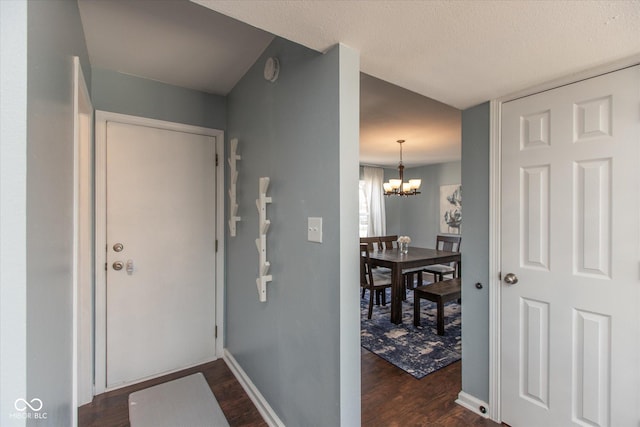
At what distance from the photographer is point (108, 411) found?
1.91 meters

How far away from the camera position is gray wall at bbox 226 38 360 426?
4.08 feet

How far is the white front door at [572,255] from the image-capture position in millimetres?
1317

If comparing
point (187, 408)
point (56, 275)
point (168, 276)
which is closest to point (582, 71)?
point (56, 275)

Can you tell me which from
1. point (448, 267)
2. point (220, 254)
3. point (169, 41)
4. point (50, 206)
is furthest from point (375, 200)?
point (50, 206)

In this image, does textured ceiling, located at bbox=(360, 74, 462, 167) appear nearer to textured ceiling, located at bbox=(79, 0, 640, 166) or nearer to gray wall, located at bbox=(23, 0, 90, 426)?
textured ceiling, located at bbox=(79, 0, 640, 166)

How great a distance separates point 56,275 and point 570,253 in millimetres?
2210

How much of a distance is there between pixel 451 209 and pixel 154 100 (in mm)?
5262

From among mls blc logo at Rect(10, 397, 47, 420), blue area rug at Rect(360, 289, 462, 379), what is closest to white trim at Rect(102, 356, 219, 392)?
blue area rug at Rect(360, 289, 462, 379)

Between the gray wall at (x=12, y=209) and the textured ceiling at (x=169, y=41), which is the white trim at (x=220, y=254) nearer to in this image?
the textured ceiling at (x=169, y=41)

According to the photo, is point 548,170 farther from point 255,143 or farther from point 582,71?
point 255,143

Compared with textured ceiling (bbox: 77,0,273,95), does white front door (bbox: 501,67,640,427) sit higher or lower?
lower

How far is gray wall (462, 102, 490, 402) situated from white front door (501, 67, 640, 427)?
0.11 metres

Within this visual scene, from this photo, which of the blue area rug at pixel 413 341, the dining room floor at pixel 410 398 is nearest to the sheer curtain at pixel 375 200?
the blue area rug at pixel 413 341

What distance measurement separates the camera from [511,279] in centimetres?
171
